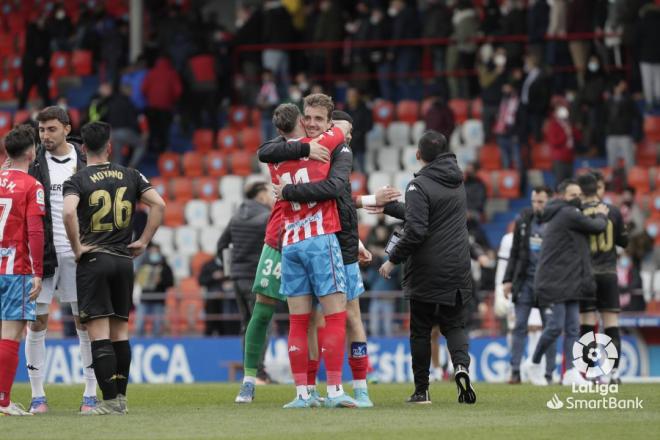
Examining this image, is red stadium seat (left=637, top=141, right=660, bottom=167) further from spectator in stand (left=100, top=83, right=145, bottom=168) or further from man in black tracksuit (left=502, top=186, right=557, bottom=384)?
spectator in stand (left=100, top=83, right=145, bottom=168)

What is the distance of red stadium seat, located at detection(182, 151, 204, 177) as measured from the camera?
A: 2881cm

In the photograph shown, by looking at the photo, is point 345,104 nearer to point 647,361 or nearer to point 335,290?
point 647,361

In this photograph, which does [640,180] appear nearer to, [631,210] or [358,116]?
[631,210]

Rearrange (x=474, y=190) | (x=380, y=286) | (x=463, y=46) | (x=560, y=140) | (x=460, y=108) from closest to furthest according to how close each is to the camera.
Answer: (x=380, y=286) < (x=474, y=190) < (x=560, y=140) < (x=463, y=46) < (x=460, y=108)

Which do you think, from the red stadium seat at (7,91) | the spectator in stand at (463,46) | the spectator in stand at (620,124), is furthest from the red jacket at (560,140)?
the red stadium seat at (7,91)

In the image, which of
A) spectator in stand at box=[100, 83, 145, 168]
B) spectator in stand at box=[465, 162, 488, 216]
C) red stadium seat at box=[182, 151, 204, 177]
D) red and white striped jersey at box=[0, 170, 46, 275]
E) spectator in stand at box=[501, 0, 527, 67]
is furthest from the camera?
red stadium seat at box=[182, 151, 204, 177]

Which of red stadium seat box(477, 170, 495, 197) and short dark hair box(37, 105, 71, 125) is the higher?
red stadium seat box(477, 170, 495, 197)

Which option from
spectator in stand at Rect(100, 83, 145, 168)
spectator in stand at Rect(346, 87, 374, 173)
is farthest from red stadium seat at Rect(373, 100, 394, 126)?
spectator in stand at Rect(100, 83, 145, 168)

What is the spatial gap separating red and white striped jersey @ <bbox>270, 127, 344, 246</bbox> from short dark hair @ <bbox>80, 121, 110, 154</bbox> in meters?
1.31

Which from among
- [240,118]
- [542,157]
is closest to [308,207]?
[542,157]

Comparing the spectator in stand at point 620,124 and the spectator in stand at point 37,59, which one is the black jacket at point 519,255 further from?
the spectator in stand at point 37,59

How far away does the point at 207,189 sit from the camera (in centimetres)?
2777

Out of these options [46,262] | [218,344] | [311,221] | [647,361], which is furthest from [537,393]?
[218,344]

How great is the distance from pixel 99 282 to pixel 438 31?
18.0 meters
